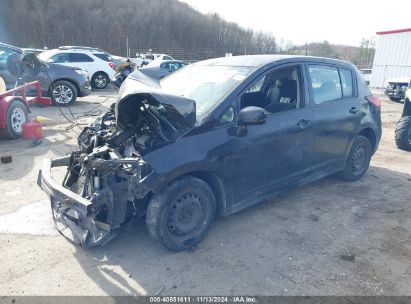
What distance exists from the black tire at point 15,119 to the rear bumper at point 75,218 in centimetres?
404

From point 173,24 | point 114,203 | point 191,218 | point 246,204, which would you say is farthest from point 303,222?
point 173,24

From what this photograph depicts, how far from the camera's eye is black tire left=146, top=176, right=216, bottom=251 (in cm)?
309

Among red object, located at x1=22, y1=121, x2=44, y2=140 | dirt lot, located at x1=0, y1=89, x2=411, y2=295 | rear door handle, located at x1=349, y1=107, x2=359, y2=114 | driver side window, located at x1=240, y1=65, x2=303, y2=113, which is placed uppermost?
driver side window, located at x1=240, y1=65, x2=303, y2=113

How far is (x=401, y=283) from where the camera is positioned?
9.70ft

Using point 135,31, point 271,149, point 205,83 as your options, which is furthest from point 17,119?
point 135,31

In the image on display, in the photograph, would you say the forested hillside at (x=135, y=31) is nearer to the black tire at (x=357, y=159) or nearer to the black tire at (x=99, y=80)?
the black tire at (x=99, y=80)

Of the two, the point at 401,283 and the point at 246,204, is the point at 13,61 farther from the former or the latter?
the point at 401,283

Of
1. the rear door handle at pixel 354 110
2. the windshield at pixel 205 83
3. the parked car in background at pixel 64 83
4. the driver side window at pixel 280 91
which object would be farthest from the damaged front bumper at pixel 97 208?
the parked car in background at pixel 64 83

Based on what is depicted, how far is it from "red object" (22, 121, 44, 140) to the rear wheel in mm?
9666

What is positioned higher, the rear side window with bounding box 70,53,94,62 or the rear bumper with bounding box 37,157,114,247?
the rear side window with bounding box 70,53,94,62

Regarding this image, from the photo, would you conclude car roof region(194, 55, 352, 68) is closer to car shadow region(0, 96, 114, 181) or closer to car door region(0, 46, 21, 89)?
car shadow region(0, 96, 114, 181)

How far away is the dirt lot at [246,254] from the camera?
2.85 metres

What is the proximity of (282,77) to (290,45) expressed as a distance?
→ 137 ft

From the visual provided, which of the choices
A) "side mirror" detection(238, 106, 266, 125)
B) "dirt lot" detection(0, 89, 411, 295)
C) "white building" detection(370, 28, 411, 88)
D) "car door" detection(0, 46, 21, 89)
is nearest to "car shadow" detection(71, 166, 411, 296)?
"dirt lot" detection(0, 89, 411, 295)
